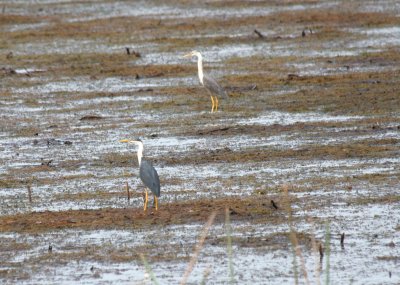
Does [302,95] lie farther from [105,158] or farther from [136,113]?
[105,158]

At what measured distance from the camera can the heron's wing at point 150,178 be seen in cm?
1283

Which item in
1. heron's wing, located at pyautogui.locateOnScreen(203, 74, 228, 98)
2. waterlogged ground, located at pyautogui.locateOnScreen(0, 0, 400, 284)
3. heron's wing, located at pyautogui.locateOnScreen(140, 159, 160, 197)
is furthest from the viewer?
heron's wing, located at pyautogui.locateOnScreen(203, 74, 228, 98)

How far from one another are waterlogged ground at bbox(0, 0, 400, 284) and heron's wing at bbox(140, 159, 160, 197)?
0.25 m

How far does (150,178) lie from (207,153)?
11.2 feet

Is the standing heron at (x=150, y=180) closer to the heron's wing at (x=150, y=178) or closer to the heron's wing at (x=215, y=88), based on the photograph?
the heron's wing at (x=150, y=178)

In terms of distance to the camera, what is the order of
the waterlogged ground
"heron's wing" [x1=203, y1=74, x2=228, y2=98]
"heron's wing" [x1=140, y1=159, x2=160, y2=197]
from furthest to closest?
"heron's wing" [x1=203, y1=74, x2=228, y2=98] → "heron's wing" [x1=140, y1=159, x2=160, y2=197] → the waterlogged ground

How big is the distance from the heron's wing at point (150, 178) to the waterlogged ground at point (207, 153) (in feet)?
0.84

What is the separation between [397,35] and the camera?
28547 millimetres

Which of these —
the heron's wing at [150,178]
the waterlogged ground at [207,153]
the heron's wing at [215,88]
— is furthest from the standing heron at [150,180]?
the heron's wing at [215,88]

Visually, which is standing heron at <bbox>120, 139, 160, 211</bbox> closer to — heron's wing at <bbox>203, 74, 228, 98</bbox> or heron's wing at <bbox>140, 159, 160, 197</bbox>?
heron's wing at <bbox>140, 159, 160, 197</bbox>

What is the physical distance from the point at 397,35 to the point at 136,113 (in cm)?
1021

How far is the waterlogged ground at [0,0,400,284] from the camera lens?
35.8ft

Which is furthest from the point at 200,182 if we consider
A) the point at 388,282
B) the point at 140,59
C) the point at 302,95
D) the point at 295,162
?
the point at 140,59

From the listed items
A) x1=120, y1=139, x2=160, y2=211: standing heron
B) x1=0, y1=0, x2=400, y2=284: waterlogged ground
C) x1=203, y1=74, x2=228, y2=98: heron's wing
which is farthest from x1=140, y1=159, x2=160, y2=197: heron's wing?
x1=203, y1=74, x2=228, y2=98: heron's wing
